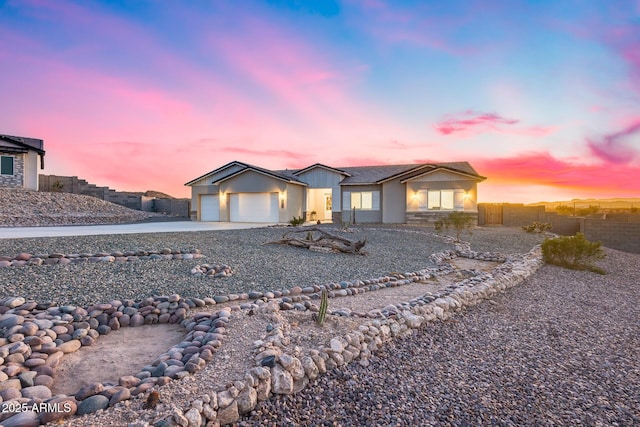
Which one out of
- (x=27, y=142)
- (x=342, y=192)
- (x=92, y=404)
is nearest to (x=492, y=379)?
(x=92, y=404)

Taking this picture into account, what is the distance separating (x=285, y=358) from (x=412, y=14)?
10.3 metres

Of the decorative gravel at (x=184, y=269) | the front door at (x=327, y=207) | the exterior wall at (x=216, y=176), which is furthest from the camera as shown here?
the front door at (x=327, y=207)

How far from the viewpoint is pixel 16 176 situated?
21.0 m

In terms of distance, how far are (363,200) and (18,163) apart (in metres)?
21.9

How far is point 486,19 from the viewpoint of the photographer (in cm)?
983

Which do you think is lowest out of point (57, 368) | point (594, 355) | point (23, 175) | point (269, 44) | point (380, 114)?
point (594, 355)

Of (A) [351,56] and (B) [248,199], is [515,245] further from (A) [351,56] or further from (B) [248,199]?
(B) [248,199]

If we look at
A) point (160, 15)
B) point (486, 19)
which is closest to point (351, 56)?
point (486, 19)

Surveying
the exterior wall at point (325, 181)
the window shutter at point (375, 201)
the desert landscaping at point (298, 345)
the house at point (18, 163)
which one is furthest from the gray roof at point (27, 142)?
the window shutter at point (375, 201)

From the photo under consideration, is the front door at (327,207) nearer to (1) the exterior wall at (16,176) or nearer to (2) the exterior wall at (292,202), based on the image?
(2) the exterior wall at (292,202)

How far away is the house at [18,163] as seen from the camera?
20484 mm

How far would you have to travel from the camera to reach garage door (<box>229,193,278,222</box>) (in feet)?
67.5

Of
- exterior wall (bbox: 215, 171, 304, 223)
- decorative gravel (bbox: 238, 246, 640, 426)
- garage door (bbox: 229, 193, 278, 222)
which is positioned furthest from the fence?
garage door (bbox: 229, 193, 278, 222)

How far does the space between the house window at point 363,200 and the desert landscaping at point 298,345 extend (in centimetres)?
1506
